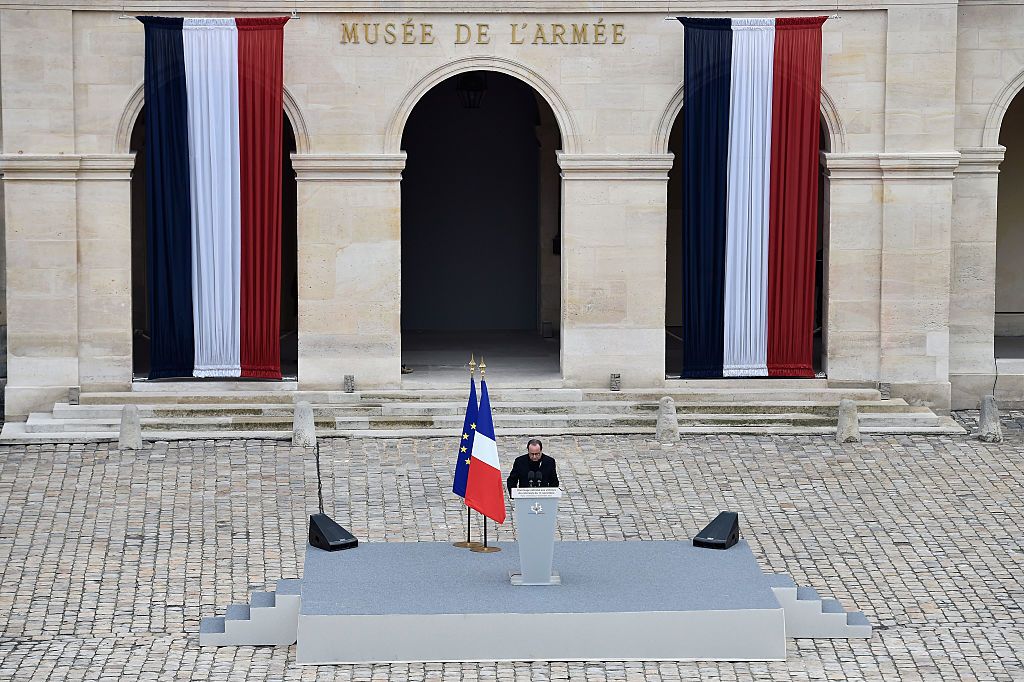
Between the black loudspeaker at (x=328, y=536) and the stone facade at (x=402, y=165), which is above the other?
the stone facade at (x=402, y=165)

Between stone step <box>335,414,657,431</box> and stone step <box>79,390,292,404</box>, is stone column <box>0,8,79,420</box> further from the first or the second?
stone step <box>335,414,657,431</box>

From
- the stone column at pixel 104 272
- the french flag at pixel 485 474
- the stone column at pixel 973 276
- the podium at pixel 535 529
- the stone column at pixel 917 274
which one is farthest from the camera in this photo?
the stone column at pixel 973 276

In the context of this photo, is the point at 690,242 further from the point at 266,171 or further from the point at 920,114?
the point at 266,171

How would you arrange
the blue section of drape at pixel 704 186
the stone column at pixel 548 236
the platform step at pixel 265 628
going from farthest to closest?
the stone column at pixel 548 236
the blue section of drape at pixel 704 186
the platform step at pixel 265 628

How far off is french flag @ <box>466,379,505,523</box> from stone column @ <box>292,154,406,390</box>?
9.22 meters

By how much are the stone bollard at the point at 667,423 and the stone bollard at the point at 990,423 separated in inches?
197

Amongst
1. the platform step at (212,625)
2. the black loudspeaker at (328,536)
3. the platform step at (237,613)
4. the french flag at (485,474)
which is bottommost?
the platform step at (212,625)

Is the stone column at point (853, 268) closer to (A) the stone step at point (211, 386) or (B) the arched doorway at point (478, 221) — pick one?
(B) the arched doorway at point (478, 221)

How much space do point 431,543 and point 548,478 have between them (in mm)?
1932

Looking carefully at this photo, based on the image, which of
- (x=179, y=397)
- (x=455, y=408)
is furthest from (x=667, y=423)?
(x=179, y=397)

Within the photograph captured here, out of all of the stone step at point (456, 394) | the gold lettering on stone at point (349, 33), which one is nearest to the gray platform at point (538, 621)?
the stone step at point (456, 394)

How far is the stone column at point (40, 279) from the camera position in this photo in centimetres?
3128

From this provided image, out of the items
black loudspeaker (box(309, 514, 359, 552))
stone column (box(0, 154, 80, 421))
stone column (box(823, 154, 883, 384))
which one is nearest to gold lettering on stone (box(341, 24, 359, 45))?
stone column (box(0, 154, 80, 421))

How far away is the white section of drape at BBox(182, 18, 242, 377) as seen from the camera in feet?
103
